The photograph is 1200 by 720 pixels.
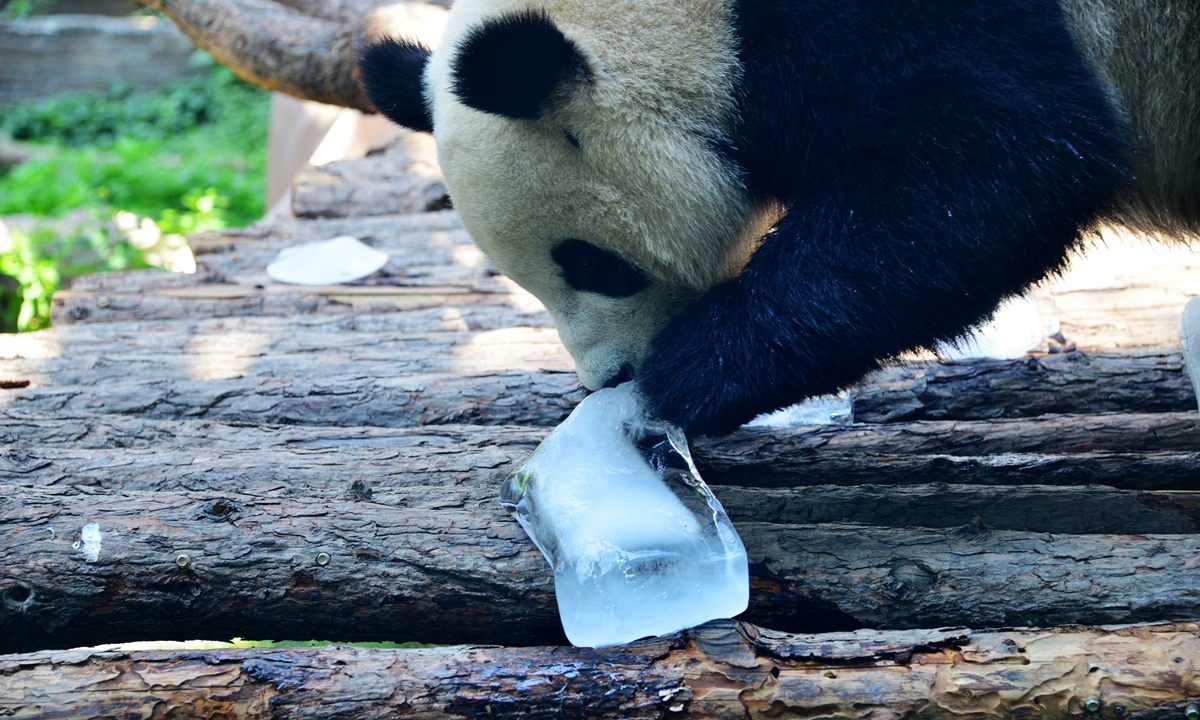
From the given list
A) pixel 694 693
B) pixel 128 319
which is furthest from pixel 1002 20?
pixel 128 319

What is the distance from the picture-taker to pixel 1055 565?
2096 mm

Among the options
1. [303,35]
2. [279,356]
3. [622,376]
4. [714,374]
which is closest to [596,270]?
[622,376]

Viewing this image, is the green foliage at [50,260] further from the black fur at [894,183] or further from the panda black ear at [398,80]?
the black fur at [894,183]

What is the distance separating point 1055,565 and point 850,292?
0.73 meters

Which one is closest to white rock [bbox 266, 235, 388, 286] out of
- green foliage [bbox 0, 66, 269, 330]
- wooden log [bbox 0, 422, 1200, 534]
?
wooden log [bbox 0, 422, 1200, 534]

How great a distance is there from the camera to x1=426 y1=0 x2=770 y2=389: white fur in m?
2.32

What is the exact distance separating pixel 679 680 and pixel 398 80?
1.84 metres

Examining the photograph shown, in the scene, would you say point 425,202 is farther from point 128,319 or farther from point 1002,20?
Answer: point 1002,20

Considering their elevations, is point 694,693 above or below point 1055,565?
below

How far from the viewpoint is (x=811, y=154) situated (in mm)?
2240

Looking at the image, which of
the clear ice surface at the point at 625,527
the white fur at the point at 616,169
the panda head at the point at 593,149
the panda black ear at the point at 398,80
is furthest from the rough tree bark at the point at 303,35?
the clear ice surface at the point at 625,527

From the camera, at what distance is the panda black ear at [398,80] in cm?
279

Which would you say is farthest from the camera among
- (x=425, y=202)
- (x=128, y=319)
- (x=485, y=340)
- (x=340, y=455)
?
(x=425, y=202)

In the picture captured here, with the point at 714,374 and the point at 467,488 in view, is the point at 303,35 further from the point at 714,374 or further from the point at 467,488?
the point at 714,374
